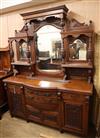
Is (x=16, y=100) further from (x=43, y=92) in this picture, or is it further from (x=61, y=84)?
(x=61, y=84)

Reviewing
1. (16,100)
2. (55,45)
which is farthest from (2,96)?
(55,45)

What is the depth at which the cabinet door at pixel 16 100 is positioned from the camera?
2.45m

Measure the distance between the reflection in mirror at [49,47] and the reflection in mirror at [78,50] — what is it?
228mm

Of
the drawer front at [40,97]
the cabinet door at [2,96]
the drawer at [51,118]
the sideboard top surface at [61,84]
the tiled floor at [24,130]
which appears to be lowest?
the tiled floor at [24,130]

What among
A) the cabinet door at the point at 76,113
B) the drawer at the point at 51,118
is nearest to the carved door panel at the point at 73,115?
the cabinet door at the point at 76,113

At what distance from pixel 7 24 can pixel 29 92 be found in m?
1.67

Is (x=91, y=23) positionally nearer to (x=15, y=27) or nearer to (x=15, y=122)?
(x=15, y=27)

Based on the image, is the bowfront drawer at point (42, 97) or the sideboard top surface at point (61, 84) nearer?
the sideboard top surface at point (61, 84)

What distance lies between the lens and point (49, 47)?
2.49 meters

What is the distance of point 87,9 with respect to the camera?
215 centimetres

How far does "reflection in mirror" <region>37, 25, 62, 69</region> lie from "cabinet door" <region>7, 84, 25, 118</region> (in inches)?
26.1

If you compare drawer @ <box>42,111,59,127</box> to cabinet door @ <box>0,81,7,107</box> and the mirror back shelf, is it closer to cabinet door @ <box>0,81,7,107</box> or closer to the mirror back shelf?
the mirror back shelf

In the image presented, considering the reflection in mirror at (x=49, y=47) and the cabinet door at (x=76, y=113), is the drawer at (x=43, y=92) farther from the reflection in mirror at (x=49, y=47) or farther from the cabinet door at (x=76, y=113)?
the reflection in mirror at (x=49, y=47)

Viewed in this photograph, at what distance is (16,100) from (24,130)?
56 cm
